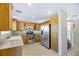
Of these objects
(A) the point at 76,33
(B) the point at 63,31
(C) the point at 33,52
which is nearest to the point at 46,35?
(C) the point at 33,52

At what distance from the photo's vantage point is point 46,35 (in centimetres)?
458

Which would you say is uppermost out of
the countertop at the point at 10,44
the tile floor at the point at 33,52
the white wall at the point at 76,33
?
the white wall at the point at 76,33

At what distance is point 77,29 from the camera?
2.09 meters

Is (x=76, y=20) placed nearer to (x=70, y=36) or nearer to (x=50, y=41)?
(x=70, y=36)

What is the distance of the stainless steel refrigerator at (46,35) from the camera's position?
4.38 metres

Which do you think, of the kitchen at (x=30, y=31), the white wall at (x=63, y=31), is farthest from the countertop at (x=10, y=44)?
the white wall at (x=63, y=31)

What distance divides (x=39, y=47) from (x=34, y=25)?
1078 millimetres

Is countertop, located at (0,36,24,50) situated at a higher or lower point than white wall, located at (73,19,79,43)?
lower

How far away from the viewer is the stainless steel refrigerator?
438 cm

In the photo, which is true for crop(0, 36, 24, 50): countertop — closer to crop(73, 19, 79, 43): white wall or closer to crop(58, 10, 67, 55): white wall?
crop(58, 10, 67, 55): white wall

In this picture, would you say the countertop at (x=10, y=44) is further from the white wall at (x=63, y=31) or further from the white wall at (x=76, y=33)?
the white wall at (x=76, y=33)

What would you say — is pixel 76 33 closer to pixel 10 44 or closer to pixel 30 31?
pixel 10 44

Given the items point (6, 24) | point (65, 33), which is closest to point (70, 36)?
point (65, 33)

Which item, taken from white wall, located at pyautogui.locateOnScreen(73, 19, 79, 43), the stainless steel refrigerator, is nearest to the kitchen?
the stainless steel refrigerator
